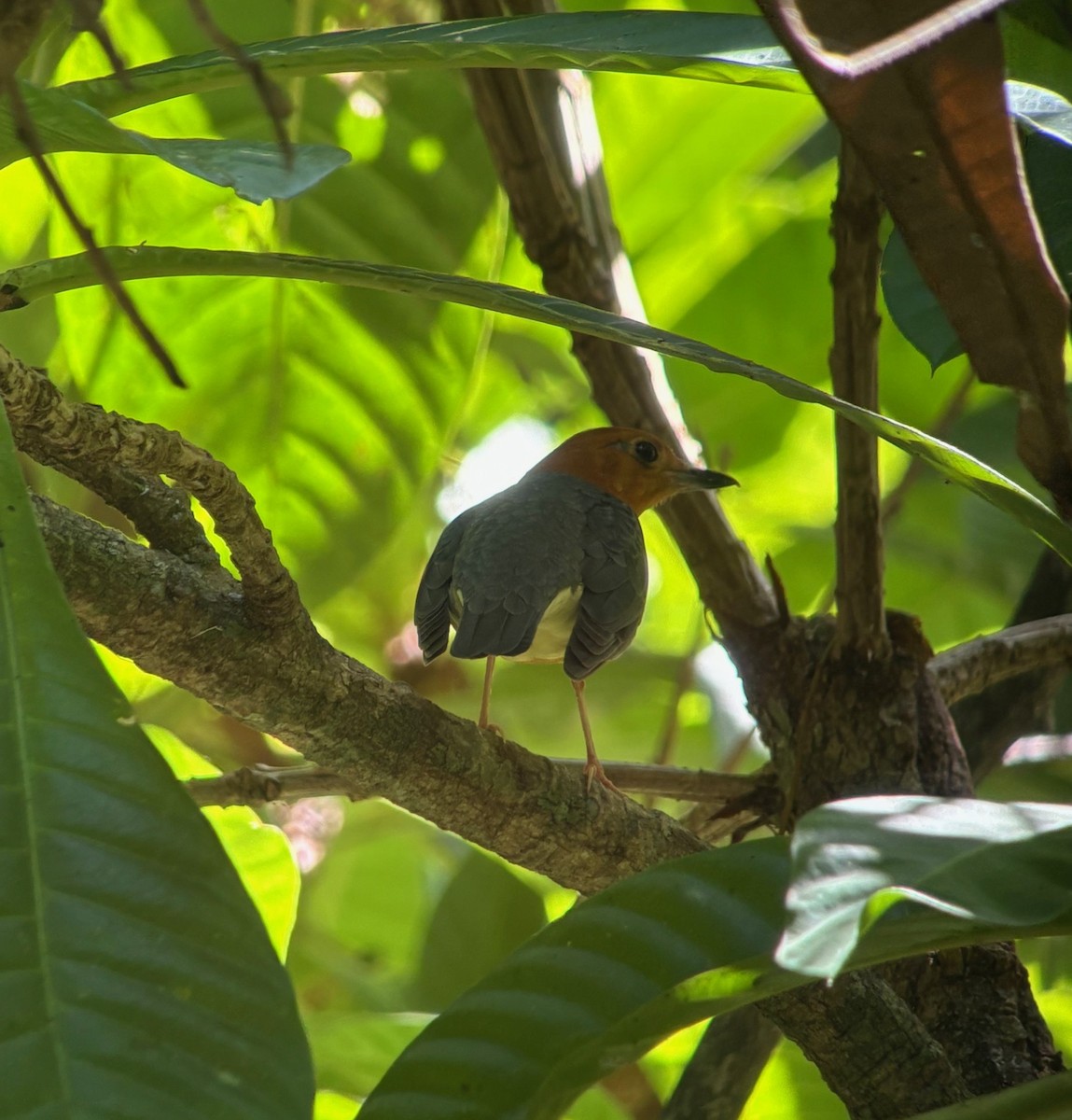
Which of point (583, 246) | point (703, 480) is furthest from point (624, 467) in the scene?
point (583, 246)

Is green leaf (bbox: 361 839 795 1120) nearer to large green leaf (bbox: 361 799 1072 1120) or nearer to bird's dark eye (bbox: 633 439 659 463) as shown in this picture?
large green leaf (bbox: 361 799 1072 1120)

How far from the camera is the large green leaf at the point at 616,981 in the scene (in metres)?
1.43

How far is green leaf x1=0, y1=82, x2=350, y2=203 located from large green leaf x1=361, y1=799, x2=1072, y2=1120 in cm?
90

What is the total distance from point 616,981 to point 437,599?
2.14 m

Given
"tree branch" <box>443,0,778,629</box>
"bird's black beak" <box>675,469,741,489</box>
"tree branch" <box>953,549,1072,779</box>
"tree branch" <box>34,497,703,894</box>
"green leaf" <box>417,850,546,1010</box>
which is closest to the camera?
"tree branch" <box>34,497,703,894</box>

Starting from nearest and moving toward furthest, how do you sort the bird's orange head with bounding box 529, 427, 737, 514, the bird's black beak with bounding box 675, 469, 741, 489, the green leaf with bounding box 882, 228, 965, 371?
the green leaf with bounding box 882, 228, 965, 371, the bird's black beak with bounding box 675, 469, 741, 489, the bird's orange head with bounding box 529, 427, 737, 514

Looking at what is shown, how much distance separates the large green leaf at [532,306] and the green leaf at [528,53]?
0.27m

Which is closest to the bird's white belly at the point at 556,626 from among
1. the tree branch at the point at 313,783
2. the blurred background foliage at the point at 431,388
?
the blurred background foliage at the point at 431,388

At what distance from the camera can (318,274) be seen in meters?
1.83

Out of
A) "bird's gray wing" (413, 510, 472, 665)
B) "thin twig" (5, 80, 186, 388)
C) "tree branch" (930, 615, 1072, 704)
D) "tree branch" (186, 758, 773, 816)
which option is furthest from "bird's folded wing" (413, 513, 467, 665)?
"thin twig" (5, 80, 186, 388)

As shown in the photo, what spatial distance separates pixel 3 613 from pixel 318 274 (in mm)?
635

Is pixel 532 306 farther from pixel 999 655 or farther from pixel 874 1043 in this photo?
pixel 999 655

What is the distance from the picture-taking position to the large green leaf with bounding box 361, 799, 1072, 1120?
1.43 m

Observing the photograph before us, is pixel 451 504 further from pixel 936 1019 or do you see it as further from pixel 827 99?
pixel 827 99
